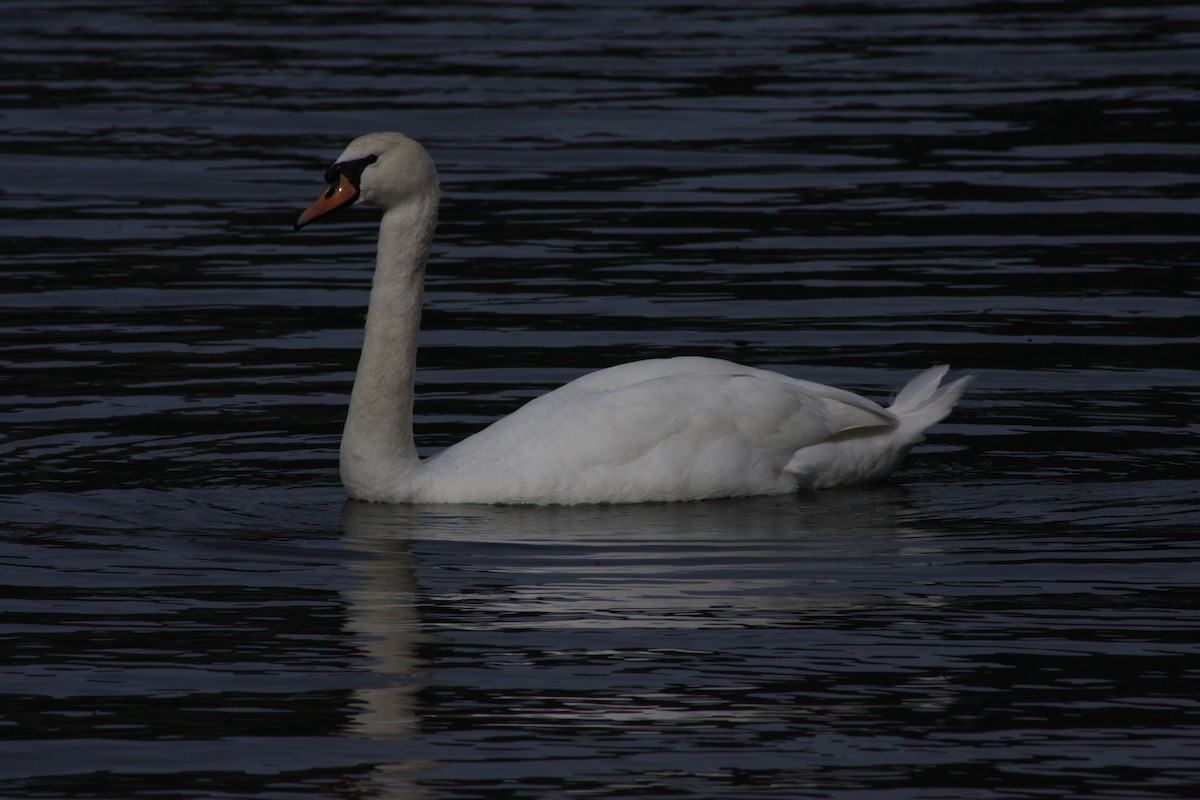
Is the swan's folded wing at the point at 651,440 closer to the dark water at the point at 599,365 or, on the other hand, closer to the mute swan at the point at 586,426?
the mute swan at the point at 586,426

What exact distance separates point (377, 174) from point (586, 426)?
1370mm

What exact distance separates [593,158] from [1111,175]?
4005 millimetres

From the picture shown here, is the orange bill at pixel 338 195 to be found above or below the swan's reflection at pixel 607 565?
above

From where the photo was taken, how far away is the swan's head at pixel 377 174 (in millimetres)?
9945

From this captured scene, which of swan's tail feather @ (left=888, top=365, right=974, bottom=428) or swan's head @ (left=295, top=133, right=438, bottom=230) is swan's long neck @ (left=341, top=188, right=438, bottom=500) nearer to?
swan's head @ (left=295, top=133, right=438, bottom=230)

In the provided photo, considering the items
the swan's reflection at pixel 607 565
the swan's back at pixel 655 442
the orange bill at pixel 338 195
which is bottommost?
the swan's reflection at pixel 607 565

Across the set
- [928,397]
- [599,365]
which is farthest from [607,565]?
[599,365]

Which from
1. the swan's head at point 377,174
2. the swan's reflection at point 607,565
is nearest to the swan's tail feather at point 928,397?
the swan's reflection at point 607,565

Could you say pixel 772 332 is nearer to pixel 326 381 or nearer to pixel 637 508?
pixel 326 381

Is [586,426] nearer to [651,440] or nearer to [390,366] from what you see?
[651,440]

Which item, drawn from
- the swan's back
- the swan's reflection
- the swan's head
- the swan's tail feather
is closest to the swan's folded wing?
the swan's back

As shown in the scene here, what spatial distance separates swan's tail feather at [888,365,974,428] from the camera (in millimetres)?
10469

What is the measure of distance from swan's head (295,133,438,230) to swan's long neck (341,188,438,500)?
9 cm

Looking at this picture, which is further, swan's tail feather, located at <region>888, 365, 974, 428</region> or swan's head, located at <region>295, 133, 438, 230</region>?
swan's tail feather, located at <region>888, 365, 974, 428</region>
